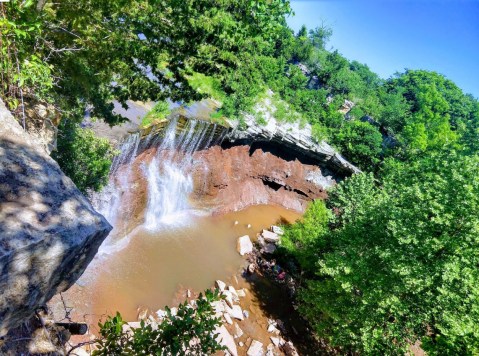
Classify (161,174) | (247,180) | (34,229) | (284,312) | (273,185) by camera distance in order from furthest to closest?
(273,185)
(247,180)
(161,174)
(284,312)
(34,229)

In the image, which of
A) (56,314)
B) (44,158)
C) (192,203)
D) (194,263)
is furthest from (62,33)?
(192,203)

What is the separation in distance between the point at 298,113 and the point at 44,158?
3302cm

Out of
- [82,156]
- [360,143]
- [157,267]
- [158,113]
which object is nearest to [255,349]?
[157,267]

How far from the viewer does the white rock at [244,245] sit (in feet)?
62.7

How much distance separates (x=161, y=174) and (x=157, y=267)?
628cm

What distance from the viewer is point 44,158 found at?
354cm

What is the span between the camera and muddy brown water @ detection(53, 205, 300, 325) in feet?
38.9

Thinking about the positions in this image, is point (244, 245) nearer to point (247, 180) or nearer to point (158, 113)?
point (247, 180)

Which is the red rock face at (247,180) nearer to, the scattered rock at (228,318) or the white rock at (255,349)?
the scattered rock at (228,318)

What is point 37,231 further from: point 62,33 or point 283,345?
point 283,345

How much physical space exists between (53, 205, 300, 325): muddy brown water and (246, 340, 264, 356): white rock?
3.53 meters

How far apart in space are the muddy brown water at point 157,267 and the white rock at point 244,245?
40 centimetres

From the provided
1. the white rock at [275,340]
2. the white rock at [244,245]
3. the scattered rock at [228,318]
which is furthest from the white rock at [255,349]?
the white rock at [244,245]

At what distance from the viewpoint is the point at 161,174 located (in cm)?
1895
